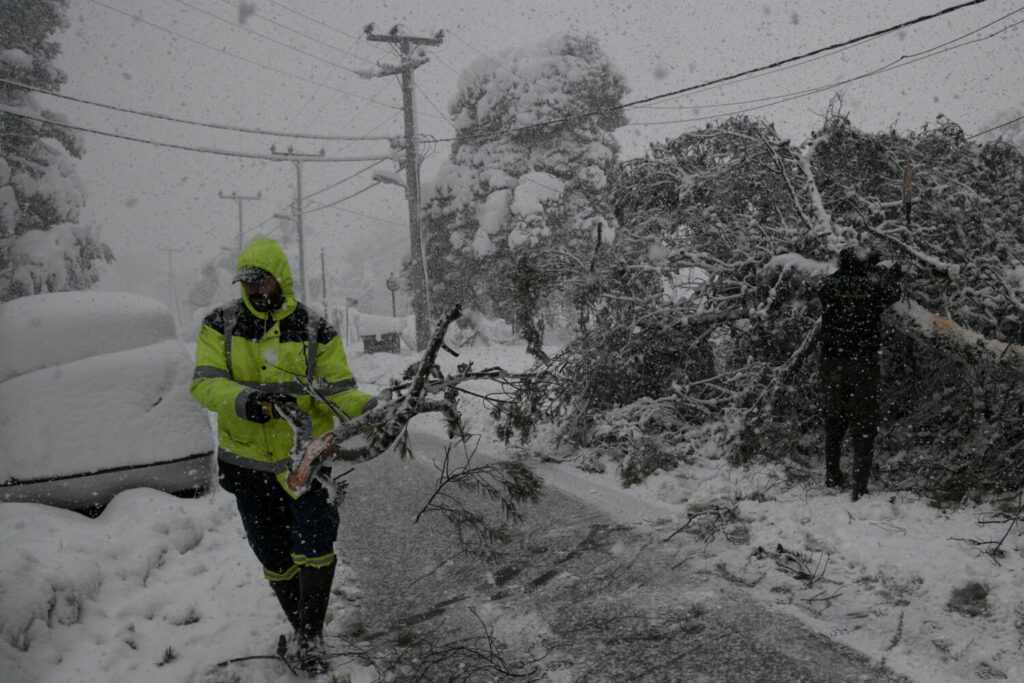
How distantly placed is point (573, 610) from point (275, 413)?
6.24 feet

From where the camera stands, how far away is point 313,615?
9.19 ft

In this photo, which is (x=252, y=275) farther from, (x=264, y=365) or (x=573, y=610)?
(x=573, y=610)

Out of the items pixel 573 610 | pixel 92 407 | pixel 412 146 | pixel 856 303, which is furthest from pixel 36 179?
pixel 856 303

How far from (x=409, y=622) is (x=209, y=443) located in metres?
2.69

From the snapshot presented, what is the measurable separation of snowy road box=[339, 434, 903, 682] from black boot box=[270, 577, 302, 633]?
0.42 m

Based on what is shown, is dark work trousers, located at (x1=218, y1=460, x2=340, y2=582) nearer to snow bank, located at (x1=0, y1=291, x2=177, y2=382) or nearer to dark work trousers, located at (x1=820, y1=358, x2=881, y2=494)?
snow bank, located at (x1=0, y1=291, x2=177, y2=382)

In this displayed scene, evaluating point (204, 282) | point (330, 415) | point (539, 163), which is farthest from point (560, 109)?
point (204, 282)

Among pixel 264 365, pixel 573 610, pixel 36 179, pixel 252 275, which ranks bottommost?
pixel 573 610

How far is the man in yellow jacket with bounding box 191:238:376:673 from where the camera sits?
2.70m

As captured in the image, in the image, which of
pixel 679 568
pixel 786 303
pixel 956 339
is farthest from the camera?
pixel 786 303

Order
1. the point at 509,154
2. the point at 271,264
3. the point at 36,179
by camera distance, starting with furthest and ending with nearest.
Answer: the point at 509,154
the point at 36,179
the point at 271,264

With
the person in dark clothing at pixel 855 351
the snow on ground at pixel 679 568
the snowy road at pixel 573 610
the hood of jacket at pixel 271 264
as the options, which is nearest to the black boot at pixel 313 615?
the snow on ground at pixel 679 568

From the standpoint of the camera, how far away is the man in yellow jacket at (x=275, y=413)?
8.85 ft

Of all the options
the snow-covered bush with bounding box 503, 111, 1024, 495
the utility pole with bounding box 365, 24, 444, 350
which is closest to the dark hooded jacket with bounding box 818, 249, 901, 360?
the snow-covered bush with bounding box 503, 111, 1024, 495
